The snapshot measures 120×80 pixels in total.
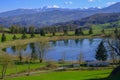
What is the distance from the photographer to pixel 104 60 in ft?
392

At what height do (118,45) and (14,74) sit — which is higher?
(118,45)

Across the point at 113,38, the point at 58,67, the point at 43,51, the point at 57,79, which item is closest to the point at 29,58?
the point at 43,51

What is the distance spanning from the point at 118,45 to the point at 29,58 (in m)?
37.6

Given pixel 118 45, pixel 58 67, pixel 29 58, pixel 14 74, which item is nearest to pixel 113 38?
pixel 118 45

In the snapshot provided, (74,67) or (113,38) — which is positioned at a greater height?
(113,38)

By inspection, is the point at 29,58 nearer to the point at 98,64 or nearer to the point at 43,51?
the point at 43,51

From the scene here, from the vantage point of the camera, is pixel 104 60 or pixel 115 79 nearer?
pixel 115 79

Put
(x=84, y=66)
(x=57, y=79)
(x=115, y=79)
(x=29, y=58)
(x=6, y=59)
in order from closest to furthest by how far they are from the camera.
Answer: (x=115, y=79)
(x=57, y=79)
(x=6, y=59)
(x=84, y=66)
(x=29, y=58)

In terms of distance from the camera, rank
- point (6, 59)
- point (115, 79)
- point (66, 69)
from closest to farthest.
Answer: point (115, 79), point (6, 59), point (66, 69)

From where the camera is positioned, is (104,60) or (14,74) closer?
(14,74)

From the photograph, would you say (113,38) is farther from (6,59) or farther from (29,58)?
(6,59)

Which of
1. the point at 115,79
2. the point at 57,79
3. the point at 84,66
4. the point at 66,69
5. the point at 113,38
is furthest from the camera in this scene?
the point at 113,38

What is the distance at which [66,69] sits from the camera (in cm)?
10162

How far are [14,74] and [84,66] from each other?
2679 cm
